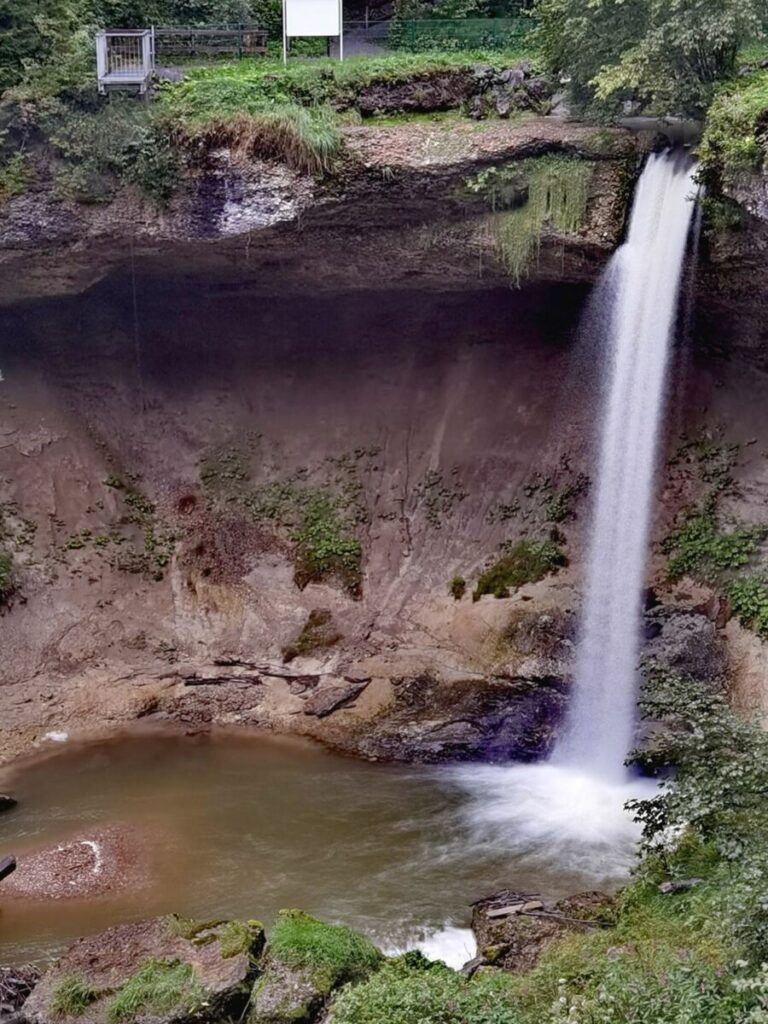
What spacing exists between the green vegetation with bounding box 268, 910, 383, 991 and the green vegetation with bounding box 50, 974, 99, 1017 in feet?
6.18

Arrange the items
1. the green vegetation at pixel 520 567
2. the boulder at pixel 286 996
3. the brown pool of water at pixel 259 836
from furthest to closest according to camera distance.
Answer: the green vegetation at pixel 520 567 < the brown pool of water at pixel 259 836 < the boulder at pixel 286 996

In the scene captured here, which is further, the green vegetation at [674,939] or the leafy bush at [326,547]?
the leafy bush at [326,547]

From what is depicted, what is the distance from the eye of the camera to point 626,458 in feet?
59.9

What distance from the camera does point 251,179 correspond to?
17.3 metres

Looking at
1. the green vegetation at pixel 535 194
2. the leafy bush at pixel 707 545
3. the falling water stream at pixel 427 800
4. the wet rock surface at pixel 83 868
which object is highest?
the green vegetation at pixel 535 194

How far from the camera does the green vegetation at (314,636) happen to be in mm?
19766

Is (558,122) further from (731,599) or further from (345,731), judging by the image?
(345,731)

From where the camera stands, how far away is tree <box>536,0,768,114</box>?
1526 cm

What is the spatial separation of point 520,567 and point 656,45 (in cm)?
891

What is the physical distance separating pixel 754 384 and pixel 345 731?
30.8 ft

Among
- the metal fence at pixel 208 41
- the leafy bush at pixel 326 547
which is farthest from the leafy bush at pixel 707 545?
the metal fence at pixel 208 41

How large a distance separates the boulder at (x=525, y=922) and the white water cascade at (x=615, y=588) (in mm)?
1091

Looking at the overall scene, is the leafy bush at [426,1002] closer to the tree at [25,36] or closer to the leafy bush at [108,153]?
the leafy bush at [108,153]

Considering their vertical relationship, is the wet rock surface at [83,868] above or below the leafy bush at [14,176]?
below
